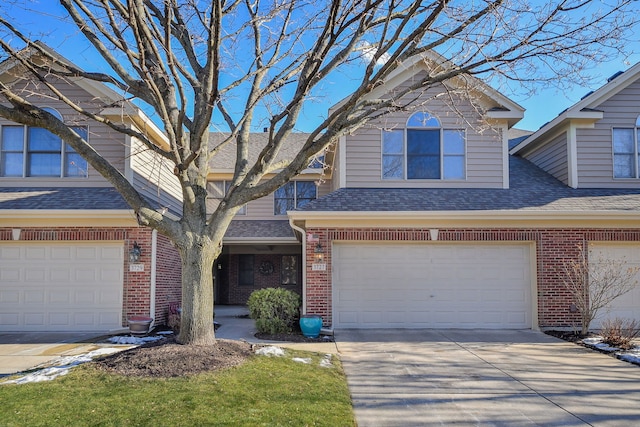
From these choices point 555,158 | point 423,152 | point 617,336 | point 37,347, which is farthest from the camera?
point 555,158

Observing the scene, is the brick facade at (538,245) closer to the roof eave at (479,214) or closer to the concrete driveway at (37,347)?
the roof eave at (479,214)

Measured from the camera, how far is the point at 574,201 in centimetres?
1177

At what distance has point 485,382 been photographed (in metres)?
6.79

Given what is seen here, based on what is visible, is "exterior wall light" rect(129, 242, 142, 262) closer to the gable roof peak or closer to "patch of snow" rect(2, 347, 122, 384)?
"patch of snow" rect(2, 347, 122, 384)

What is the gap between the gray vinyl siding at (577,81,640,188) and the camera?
12.8 metres

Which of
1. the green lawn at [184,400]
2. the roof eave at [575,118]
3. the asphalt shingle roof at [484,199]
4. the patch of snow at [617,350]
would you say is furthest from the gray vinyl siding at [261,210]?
the green lawn at [184,400]

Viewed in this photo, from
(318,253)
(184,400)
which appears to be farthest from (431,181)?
(184,400)

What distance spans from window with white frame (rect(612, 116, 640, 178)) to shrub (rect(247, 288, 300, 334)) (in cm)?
927

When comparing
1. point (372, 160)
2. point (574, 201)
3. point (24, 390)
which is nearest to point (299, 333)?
point (372, 160)

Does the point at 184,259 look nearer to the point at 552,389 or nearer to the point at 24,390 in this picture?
the point at 24,390

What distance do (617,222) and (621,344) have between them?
3341 mm

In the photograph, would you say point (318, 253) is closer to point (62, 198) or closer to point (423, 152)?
point (423, 152)

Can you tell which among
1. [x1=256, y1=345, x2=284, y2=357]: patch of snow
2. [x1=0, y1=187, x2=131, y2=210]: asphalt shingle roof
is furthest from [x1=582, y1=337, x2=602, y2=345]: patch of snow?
[x1=0, y1=187, x2=131, y2=210]: asphalt shingle roof

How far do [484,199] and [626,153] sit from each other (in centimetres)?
434
